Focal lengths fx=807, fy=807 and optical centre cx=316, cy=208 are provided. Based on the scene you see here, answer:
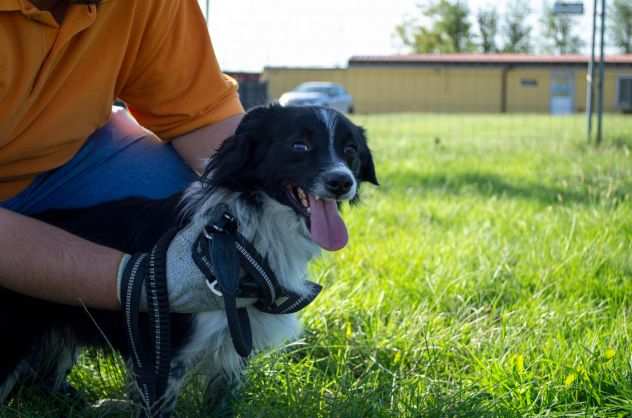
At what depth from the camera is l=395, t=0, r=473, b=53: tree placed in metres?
55.2

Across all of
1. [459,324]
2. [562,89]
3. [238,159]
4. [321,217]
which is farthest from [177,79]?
[562,89]

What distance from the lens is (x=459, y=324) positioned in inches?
122

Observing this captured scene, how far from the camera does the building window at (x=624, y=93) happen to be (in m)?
37.7

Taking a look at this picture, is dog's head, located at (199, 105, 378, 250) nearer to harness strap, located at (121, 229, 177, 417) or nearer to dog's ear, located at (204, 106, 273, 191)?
dog's ear, located at (204, 106, 273, 191)

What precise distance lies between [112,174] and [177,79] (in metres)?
0.42

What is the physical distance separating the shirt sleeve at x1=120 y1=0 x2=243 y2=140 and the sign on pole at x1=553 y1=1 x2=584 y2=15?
7.84 m

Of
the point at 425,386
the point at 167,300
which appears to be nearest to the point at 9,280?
the point at 167,300

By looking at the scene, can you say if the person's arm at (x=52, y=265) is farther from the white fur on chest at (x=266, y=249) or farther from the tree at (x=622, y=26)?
the tree at (x=622, y=26)

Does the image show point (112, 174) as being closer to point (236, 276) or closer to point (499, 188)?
point (236, 276)

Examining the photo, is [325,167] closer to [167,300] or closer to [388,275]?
[167,300]

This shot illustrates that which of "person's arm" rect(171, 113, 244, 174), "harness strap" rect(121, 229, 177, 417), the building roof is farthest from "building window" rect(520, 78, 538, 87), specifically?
"harness strap" rect(121, 229, 177, 417)

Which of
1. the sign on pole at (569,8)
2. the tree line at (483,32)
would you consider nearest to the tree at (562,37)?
the tree line at (483,32)

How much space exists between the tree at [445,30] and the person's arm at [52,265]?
55099mm

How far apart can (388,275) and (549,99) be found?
38347mm
